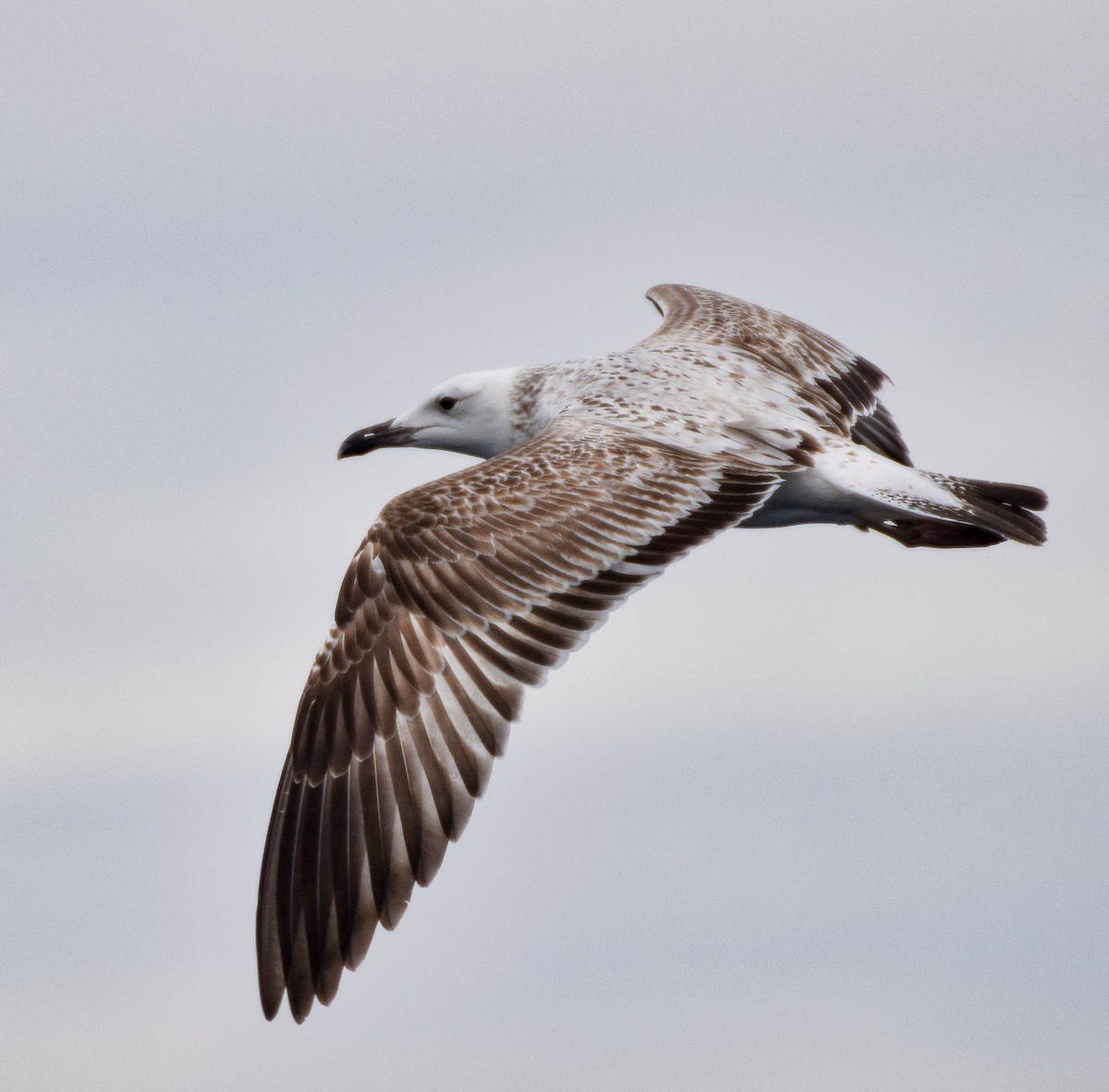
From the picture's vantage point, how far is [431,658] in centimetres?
1202

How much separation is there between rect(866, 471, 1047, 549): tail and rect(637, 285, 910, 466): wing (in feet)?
4.00

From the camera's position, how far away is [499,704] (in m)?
11.7

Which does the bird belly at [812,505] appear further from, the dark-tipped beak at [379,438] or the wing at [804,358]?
the dark-tipped beak at [379,438]

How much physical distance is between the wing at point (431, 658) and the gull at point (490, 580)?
0.01m

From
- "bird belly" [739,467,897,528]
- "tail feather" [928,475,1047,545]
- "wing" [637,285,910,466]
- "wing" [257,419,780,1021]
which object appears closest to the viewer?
"wing" [257,419,780,1021]

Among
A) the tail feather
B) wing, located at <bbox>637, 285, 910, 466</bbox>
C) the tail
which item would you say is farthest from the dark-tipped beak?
the tail feather

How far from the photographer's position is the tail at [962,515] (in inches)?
552

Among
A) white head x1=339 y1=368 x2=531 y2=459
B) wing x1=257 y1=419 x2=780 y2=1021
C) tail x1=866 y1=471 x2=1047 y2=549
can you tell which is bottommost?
wing x1=257 y1=419 x2=780 y2=1021

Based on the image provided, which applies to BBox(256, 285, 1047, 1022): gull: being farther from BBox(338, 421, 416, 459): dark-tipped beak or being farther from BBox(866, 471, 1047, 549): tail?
BBox(338, 421, 416, 459): dark-tipped beak

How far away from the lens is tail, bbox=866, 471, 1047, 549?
1402cm

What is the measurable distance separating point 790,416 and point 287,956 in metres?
5.77

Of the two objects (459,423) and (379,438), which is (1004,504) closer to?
(459,423)

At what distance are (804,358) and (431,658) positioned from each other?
6128 millimetres

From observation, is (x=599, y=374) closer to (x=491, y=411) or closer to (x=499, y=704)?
(x=491, y=411)
